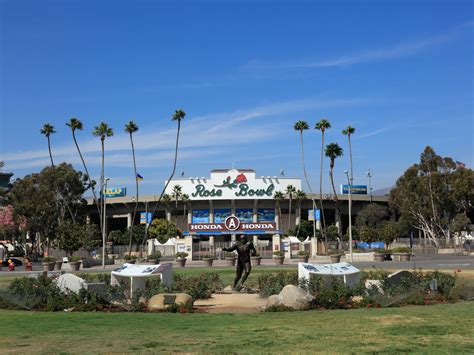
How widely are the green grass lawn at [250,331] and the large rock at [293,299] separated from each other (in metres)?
0.65

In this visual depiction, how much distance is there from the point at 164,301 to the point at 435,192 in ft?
211

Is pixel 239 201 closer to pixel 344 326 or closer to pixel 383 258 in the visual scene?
pixel 383 258

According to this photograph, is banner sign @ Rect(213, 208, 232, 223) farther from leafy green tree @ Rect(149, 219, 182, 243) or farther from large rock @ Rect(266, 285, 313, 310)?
large rock @ Rect(266, 285, 313, 310)

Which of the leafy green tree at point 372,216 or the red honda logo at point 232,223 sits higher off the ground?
the leafy green tree at point 372,216

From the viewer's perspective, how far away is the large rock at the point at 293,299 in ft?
46.5

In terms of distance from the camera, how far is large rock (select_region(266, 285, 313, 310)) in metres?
14.2

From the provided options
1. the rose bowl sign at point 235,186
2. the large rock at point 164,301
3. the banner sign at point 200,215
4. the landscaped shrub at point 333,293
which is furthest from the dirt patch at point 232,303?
the banner sign at point 200,215

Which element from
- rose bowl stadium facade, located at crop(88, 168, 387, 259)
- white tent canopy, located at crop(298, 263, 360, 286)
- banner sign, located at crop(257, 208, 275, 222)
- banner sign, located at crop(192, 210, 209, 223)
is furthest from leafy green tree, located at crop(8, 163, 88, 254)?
white tent canopy, located at crop(298, 263, 360, 286)

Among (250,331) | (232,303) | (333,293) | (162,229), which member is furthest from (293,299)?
(162,229)

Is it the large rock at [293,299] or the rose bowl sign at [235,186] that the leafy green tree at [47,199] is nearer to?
the rose bowl sign at [235,186]

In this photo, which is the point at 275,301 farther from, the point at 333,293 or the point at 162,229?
the point at 162,229

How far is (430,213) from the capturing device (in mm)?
74250

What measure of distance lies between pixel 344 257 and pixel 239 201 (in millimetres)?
57978

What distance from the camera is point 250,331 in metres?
10.8
